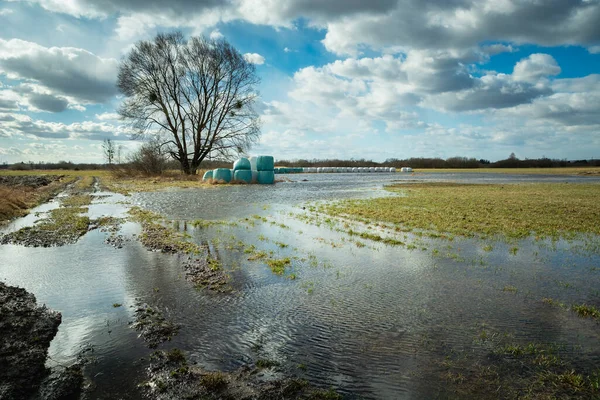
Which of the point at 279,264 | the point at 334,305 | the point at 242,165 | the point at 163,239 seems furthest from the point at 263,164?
the point at 334,305

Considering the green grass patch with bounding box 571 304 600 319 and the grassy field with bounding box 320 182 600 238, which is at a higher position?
the grassy field with bounding box 320 182 600 238

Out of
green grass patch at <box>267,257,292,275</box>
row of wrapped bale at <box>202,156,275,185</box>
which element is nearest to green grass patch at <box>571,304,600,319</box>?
green grass patch at <box>267,257,292,275</box>

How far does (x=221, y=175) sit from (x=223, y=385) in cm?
3119

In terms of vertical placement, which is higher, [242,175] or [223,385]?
[242,175]

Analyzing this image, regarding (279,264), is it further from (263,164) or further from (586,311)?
(263,164)

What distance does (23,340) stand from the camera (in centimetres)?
387

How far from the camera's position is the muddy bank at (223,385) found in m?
2.96

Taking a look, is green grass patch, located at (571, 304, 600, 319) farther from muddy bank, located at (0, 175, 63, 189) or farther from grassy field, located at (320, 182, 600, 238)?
muddy bank, located at (0, 175, 63, 189)

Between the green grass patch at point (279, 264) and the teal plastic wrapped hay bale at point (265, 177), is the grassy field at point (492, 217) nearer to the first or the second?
the green grass patch at point (279, 264)

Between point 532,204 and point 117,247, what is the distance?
16.7m

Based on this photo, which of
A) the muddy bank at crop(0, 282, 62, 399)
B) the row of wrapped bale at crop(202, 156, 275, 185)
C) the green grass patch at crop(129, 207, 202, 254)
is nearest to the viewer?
the muddy bank at crop(0, 282, 62, 399)

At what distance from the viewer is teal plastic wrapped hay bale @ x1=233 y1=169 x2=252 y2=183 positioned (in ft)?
111

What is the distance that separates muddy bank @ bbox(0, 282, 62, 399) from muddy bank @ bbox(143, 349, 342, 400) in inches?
41.2

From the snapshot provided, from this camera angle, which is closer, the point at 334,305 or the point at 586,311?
the point at 586,311
